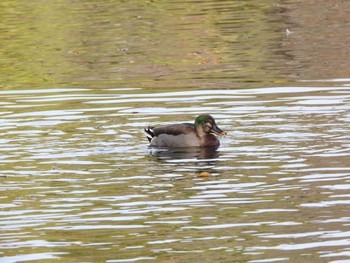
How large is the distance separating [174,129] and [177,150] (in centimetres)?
31

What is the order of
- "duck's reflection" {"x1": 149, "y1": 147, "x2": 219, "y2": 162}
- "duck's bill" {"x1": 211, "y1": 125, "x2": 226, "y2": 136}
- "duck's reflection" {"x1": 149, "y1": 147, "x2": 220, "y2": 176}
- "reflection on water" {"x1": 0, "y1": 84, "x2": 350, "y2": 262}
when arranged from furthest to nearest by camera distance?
"duck's bill" {"x1": 211, "y1": 125, "x2": 226, "y2": 136} → "duck's reflection" {"x1": 149, "y1": 147, "x2": 219, "y2": 162} → "duck's reflection" {"x1": 149, "y1": 147, "x2": 220, "y2": 176} → "reflection on water" {"x1": 0, "y1": 84, "x2": 350, "y2": 262}

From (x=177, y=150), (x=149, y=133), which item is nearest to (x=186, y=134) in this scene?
(x=177, y=150)

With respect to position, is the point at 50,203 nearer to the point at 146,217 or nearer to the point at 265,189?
the point at 146,217

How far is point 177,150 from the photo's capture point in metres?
17.0

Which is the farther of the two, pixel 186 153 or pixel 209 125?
pixel 209 125

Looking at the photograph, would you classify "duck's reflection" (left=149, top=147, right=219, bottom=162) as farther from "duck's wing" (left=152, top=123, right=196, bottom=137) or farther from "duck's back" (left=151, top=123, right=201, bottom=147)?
"duck's wing" (left=152, top=123, right=196, bottom=137)

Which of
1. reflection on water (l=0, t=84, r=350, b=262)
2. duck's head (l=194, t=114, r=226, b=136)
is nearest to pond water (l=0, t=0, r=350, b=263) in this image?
reflection on water (l=0, t=84, r=350, b=262)

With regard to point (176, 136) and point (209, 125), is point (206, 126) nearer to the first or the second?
point (209, 125)

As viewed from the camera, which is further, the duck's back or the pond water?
the duck's back

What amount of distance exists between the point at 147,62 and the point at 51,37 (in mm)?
6092

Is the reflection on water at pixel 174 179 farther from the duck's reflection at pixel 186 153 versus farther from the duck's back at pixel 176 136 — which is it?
the duck's back at pixel 176 136

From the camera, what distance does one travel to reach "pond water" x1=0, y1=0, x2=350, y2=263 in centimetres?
1109

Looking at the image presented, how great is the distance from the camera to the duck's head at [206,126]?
55.3ft

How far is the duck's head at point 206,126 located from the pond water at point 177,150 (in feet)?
0.86
